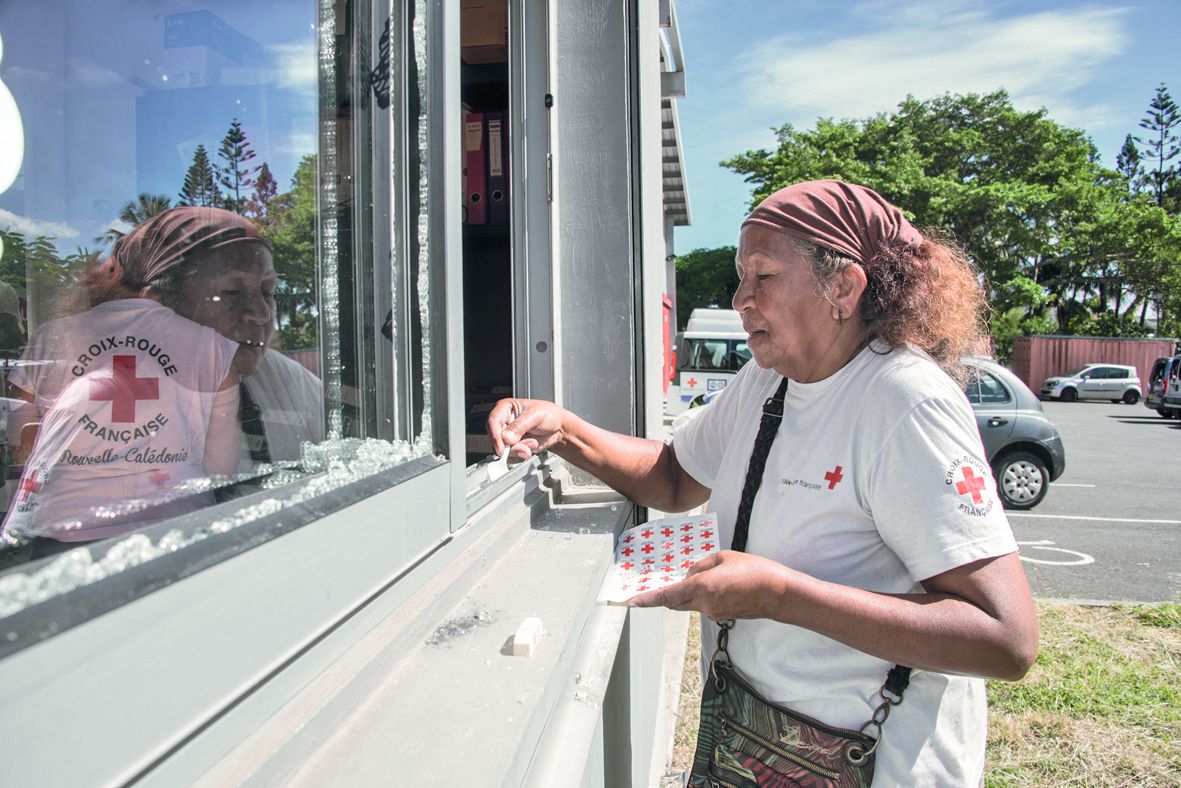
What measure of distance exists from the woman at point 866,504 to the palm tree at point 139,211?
0.76 meters

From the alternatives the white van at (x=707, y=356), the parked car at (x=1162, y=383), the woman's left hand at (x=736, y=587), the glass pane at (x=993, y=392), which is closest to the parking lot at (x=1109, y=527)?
the glass pane at (x=993, y=392)

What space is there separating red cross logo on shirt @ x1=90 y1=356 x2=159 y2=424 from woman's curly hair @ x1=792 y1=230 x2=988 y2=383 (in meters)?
1.18

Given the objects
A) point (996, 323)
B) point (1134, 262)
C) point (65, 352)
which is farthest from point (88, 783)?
point (1134, 262)

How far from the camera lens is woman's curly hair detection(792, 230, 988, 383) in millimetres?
1545

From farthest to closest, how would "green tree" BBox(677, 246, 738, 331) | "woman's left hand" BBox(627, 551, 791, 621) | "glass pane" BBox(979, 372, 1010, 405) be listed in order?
"green tree" BBox(677, 246, 738, 331), "glass pane" BBox(979, 372, 1010, 405), "woman's left hand" BBox(627, 551, 791, 621)

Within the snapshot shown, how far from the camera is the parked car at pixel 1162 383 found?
1912 cm

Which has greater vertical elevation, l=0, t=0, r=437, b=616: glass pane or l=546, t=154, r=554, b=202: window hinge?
l=546, t=154, r=554, b=202: window hinge

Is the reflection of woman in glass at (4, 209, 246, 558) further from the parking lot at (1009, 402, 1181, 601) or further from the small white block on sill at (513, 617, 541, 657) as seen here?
the parking lot at (1009, 402, 1181, 601)

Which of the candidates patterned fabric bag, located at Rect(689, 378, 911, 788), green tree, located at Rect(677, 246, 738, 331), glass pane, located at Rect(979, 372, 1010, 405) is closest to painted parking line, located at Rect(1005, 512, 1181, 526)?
glass pane, located at Rect(979, 372, 1010, 405)

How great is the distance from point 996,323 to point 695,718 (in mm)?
30513

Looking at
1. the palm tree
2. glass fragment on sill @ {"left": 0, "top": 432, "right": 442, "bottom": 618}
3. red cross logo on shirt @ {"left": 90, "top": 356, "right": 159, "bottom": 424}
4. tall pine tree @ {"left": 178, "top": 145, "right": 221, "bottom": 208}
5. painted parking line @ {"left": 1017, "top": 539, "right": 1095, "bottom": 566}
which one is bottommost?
painted parking line @ {"left": 1017, "top": 539, "right": 1095, "bottom": 566}

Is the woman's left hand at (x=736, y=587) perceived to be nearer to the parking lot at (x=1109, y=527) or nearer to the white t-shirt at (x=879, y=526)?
the white t-shirt at (x=879, y=526)

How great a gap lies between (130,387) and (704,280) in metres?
45.9

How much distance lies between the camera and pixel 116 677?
1.73ft
